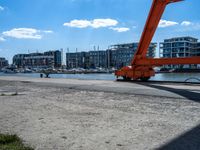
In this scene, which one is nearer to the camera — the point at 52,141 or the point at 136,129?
the point at 52,141

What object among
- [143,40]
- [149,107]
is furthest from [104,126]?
[143,40]

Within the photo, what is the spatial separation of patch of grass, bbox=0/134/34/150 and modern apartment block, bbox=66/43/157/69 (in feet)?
517

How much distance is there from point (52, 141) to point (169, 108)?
5.71 meters

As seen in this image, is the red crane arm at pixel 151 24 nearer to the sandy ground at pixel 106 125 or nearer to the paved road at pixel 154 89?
the paved road at pixel 154 89

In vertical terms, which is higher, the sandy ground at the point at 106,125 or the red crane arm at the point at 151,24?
the red crane arm at the point at 151,24

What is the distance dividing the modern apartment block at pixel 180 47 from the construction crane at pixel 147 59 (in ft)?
426

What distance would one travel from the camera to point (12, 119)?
9531 mm

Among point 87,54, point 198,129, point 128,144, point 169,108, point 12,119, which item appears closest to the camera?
point 128,144

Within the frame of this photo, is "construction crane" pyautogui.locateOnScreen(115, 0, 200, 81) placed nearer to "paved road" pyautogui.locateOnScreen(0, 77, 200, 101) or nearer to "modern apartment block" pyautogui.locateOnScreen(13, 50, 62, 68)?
"paved road" pyautogui.locateOnScreen(0, 77, 200, 101)

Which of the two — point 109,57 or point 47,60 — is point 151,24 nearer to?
point 109,57

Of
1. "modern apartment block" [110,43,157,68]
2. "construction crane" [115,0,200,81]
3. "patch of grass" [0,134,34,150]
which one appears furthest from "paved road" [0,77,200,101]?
"modern apartment block" [110,43,157,68]

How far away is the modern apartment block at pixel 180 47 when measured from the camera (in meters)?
155

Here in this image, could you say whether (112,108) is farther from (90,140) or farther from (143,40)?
(143,40)

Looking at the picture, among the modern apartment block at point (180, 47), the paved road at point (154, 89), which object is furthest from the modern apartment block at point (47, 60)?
the paved road at point (154, 89)
